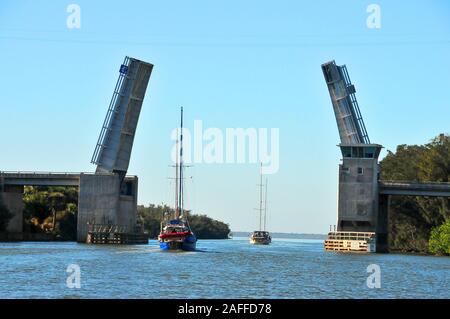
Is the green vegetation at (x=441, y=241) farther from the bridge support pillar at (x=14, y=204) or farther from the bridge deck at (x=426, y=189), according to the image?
the bridge support pillar at (x=14, y=204)

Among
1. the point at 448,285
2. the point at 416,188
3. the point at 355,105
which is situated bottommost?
the point at 448,285

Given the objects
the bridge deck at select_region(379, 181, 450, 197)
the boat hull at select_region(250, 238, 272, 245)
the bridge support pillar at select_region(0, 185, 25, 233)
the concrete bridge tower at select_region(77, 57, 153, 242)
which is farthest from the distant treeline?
the bridge deck at select_region(379, 181, 450, 197)

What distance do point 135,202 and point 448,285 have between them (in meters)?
49.1

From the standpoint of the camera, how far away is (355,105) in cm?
6925

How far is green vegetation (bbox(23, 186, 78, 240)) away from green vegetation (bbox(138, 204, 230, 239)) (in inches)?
1700

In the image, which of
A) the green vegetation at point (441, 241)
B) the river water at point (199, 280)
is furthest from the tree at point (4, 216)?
the green vegetation at point (441, 241)

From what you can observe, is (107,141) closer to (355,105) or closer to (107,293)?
(355,105)

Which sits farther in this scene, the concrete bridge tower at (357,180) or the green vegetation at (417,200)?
the green vegetation at (417,200)

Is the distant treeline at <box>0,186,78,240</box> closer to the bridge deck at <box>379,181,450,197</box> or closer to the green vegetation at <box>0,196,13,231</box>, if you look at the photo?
the green vegetation at <box>0,196,13,231</box>

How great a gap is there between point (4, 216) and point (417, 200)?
3701cm

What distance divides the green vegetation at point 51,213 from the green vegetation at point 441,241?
118ft

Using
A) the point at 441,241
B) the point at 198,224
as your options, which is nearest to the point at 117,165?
the point at 441,241

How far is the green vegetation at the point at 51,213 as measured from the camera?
93562mm
